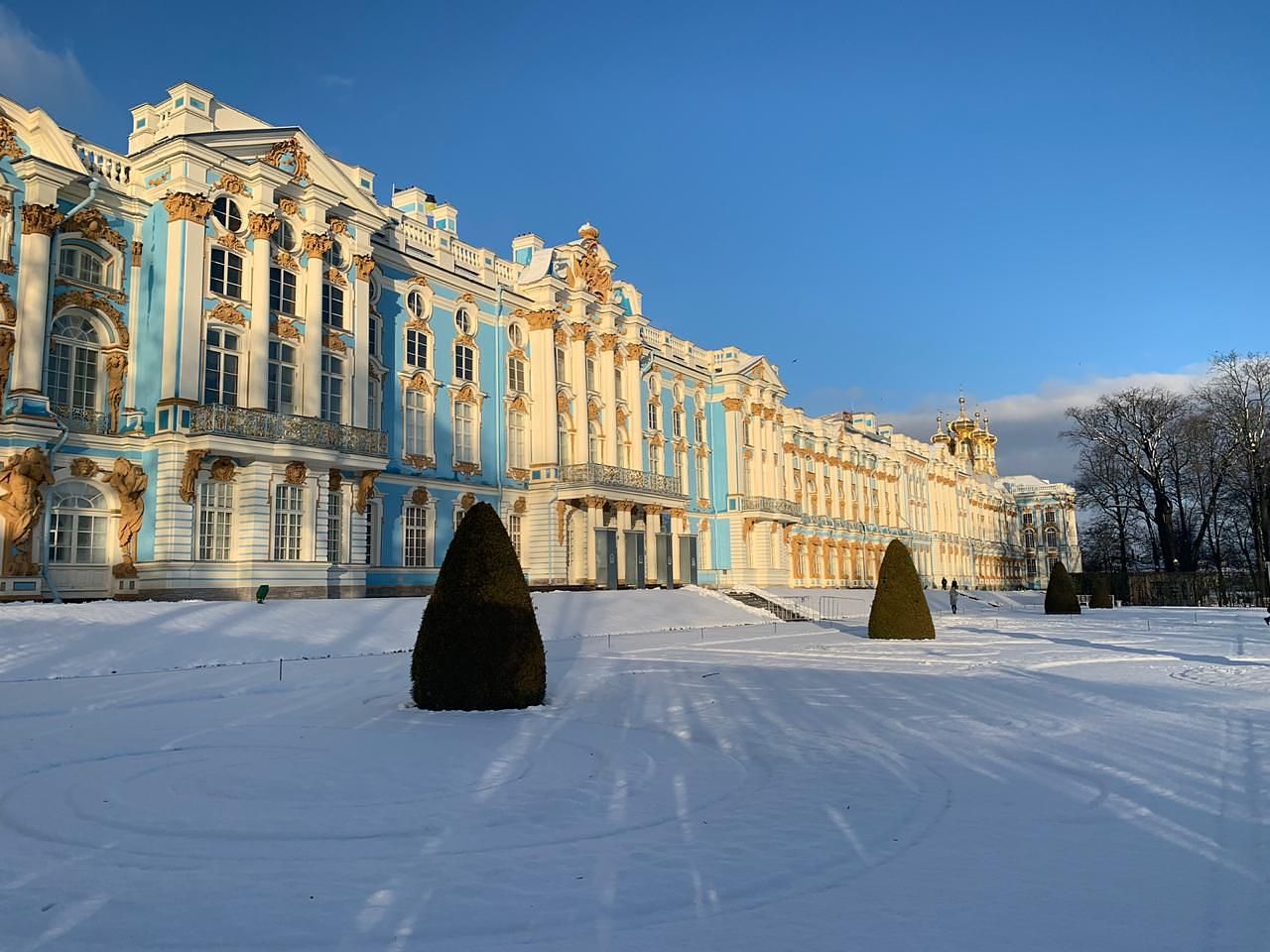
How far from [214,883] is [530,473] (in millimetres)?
33340

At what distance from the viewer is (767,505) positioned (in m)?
52.8

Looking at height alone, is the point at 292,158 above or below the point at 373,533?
above

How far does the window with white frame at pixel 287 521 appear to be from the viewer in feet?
87.7

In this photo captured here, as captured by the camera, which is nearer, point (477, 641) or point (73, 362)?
point (477, 641)

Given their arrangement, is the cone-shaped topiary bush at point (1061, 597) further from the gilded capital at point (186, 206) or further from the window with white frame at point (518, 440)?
the gilded capital at point (186, 206)

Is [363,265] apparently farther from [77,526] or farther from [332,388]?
[77,526]

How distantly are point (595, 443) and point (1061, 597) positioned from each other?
72.0ft

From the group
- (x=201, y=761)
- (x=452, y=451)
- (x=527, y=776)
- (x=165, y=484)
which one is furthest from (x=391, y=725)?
(x=452, y=451)

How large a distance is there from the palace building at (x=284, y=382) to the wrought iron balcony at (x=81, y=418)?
6 cm

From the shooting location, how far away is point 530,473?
3856 centimetres

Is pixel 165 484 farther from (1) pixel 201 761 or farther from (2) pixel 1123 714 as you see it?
(2) pixel 1123 714

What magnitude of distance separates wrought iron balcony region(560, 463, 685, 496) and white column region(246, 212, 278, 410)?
45.0 feet

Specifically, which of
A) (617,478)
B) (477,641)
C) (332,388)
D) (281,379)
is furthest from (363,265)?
(477,641)

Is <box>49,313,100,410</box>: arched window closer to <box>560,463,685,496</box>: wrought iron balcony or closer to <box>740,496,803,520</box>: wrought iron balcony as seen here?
<box>560,463,685,496</box>: wrought iron balcony
